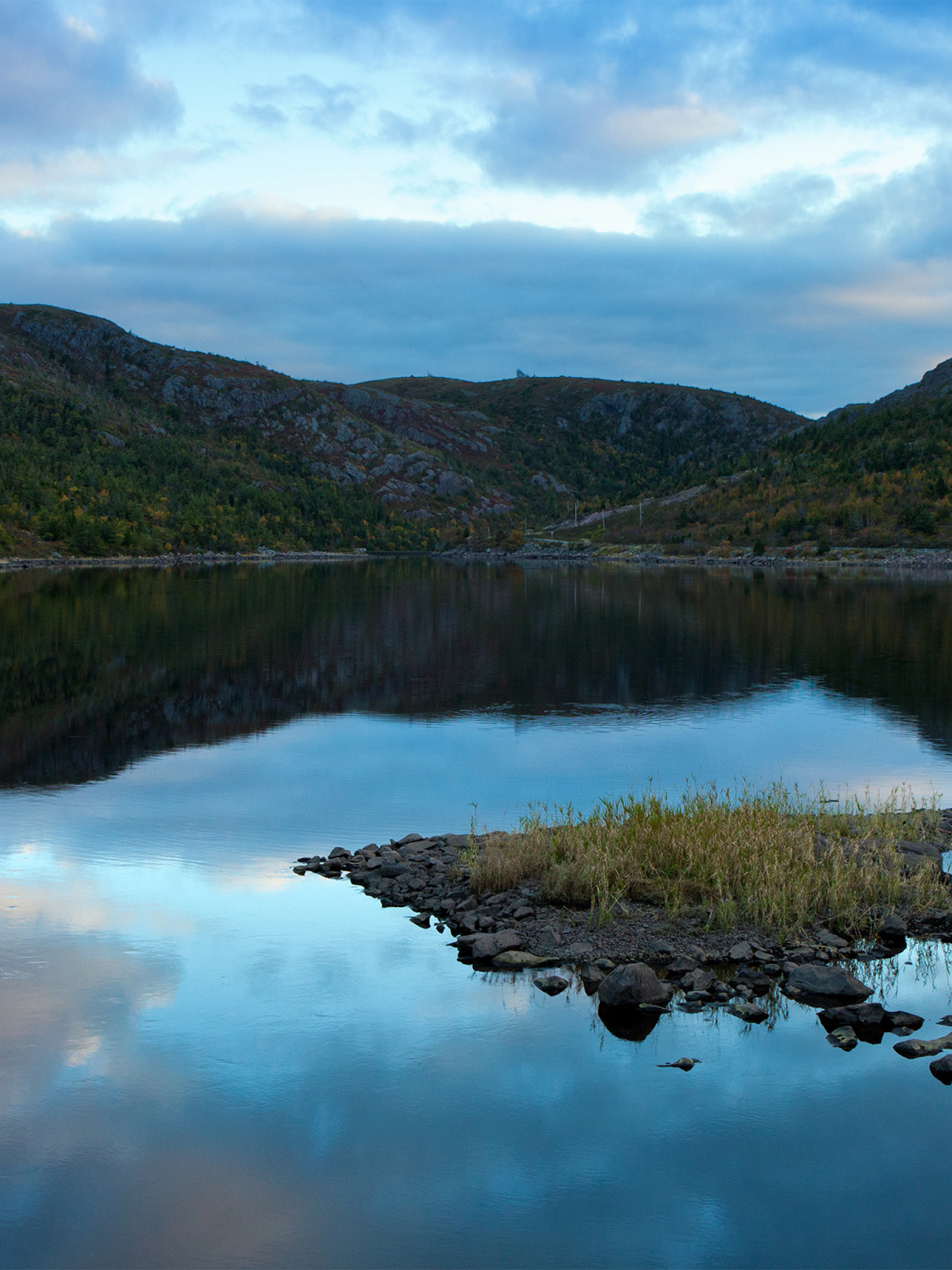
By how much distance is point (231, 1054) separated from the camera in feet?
29.1

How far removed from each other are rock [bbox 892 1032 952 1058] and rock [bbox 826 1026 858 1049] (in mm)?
356

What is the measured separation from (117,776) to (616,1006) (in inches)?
503

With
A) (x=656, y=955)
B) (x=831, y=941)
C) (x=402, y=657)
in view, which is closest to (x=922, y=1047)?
(x=831, y=941)

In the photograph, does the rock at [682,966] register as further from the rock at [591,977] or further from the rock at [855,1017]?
the rock at [855,1017]

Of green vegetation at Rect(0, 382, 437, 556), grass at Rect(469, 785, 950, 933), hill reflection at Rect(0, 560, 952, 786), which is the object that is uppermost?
green vegetation at Rect(0, 382, 437, 556)

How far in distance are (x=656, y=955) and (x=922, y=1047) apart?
2.75 meters

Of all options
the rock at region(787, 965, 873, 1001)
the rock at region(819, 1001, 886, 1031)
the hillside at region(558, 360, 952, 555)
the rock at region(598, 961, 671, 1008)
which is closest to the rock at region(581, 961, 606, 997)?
the rock at region(598, 961, 671, 1008)

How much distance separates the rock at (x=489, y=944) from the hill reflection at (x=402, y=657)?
35.8ft

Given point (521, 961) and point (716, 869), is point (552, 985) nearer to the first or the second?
point (521, 961)

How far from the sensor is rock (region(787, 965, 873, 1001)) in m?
9.89

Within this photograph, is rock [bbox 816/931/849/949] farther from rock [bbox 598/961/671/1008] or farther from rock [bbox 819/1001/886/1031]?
rock [bbox 598/961/671/1008]

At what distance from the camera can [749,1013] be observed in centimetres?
954

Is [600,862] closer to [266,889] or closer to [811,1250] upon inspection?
[266,889]

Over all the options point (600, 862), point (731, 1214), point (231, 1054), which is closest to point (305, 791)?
point (600, 862)
